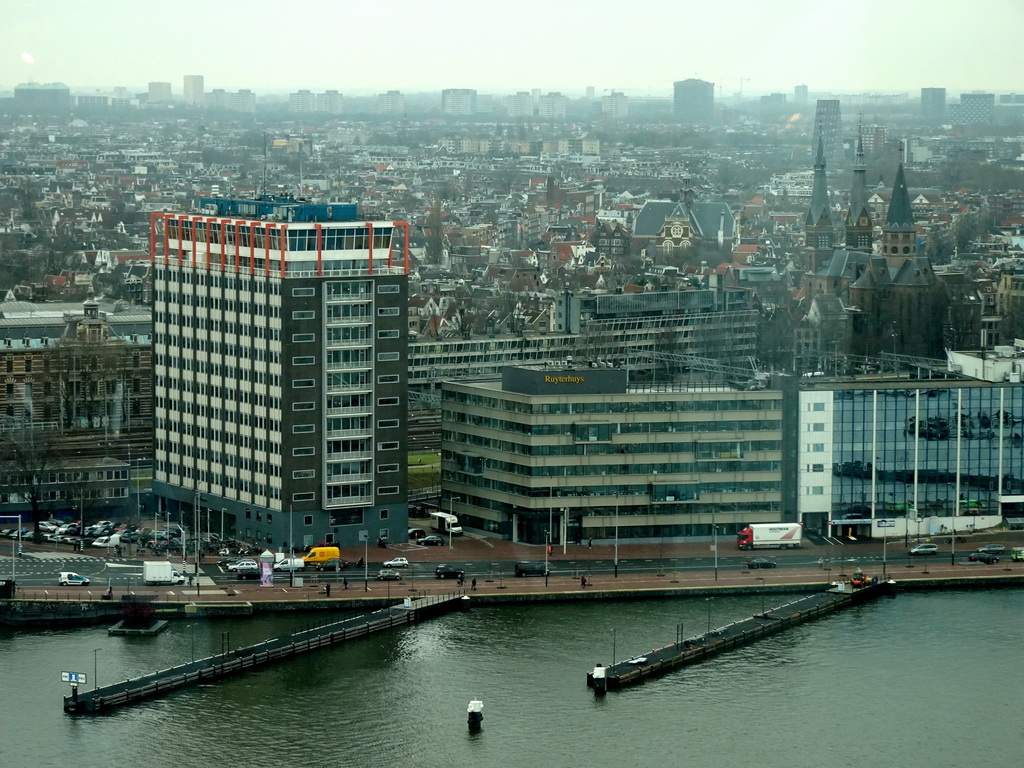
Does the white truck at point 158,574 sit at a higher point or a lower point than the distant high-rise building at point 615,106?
lower

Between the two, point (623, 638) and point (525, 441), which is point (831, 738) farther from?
point (525, 441)

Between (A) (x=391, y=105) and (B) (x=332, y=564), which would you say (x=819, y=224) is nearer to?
(B) (x=332, y=564)

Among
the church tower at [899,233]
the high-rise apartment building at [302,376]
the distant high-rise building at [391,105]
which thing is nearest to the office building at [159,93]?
the distant high-rise building at [391,105]

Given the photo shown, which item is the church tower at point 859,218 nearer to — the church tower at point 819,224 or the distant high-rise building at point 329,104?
the church tower at point 819,224

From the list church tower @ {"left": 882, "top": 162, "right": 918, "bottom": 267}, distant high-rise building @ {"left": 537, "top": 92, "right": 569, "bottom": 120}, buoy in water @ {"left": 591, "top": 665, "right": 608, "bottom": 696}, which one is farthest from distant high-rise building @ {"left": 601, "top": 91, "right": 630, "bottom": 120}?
buoy in water @ {"left": 591, "top": 665, "right": 608, "bottom": 696}

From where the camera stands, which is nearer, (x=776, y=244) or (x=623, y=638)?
(x=623, y=638)

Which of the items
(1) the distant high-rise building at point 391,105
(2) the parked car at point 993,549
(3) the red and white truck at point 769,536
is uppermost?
(1) the distant high-rise building at point 391,105

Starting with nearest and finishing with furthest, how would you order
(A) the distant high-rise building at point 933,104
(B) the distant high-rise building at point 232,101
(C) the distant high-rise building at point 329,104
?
(A) the distant high-rise building at point 933,104
(B) the distant high-rise building at point 232,101
(C) the distant high-rise building at point 329,104

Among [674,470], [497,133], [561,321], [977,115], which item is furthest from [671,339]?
[497,133]

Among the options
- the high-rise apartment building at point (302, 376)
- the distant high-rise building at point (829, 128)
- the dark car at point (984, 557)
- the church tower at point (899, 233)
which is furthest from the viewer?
the distant high-rise building at point (829, 128)
